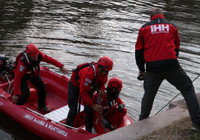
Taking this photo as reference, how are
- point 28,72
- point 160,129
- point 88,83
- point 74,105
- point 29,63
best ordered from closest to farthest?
point 160,129
point 88,83
point 74,105
point 29,63
point 28,72

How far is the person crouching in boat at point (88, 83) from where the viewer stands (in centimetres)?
548

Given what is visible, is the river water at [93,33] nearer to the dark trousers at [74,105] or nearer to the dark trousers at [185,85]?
the dark trousers at [74,105]

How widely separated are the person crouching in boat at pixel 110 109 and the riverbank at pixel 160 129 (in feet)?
2.29

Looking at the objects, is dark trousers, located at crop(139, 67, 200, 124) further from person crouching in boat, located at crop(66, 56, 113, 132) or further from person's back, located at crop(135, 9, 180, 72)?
person crouching in boat, located at crop(66, 56, 113, 132)

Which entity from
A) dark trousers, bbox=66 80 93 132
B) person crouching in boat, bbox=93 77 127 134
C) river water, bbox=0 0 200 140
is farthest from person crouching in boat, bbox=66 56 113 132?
river water, bbox=0 0 200 140

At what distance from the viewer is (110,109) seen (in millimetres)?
6285

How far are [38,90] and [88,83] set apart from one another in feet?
7.29

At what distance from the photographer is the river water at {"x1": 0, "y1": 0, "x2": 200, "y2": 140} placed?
9.16 meters

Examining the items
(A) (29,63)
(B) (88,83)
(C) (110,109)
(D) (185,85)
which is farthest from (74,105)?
(D) (185,85)

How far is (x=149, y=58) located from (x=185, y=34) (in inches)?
400

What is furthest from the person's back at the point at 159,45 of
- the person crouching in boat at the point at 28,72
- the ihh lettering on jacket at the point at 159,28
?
the person crouching in boat at the point at 28,72

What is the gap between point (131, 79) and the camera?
384 inches

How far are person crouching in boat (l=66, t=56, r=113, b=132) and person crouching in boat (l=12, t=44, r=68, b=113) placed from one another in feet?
3.06

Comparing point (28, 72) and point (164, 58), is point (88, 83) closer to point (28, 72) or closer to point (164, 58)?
point (164, 58)
